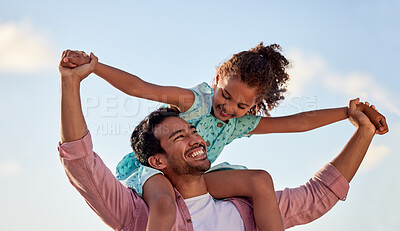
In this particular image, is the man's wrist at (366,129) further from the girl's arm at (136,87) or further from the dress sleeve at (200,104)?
the girl's arm at (136,87)

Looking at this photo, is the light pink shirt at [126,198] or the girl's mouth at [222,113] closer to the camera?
the light pink shirt at [126,198]

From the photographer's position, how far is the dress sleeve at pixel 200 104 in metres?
3.16

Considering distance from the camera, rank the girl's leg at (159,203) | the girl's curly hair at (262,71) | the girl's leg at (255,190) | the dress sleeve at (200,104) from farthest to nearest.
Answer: the girl's curly hair at (262,71)
the dress sleeve at (200,104)
the girl's leg at (255,190)
the girl's leg at (159,203)

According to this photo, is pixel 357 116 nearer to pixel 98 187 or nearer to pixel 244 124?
pixel 244 124

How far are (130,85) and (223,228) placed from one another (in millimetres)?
975

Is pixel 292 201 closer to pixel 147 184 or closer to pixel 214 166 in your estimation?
pixel 214 166

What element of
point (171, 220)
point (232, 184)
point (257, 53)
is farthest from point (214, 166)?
point (257, 53)

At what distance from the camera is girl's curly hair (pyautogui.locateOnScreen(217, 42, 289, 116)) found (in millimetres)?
3340

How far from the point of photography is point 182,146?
116 inches

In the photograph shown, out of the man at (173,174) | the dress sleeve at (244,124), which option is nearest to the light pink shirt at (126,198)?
the man at (173,174)

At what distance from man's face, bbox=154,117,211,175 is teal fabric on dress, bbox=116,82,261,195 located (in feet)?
0.55

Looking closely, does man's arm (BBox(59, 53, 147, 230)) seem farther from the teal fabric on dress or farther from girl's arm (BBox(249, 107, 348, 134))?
girl's arm (BBox(249, 107, 348, 134))

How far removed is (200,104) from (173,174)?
511mm

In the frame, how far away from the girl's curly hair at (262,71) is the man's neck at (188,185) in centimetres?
77
